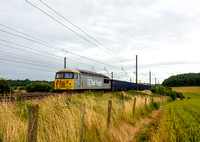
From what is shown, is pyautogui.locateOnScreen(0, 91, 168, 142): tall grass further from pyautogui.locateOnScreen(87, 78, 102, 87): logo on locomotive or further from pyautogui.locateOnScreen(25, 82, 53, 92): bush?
pyautogui.locateOnScreen(25, 82, 53, 92): bush

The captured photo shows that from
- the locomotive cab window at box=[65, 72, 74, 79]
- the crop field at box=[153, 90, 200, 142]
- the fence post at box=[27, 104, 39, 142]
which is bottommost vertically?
the crop field at box=[153, 90, 200, 142]

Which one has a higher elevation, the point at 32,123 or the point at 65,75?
the point at 65,75

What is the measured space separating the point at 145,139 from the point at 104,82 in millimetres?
19984

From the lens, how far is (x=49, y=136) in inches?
177

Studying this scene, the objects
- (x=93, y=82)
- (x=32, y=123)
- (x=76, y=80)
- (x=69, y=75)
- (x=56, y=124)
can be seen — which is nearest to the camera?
(x=32, y=123)

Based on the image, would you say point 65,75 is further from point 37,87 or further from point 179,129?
point 179,129

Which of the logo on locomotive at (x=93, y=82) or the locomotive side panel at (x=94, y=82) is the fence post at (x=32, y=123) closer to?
the locomotive side panel at (x=94, y=82)

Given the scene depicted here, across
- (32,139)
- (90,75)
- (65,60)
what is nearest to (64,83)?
(90,75)

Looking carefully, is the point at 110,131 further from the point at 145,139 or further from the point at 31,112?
the point at 31,112

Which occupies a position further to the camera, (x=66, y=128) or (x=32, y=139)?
(x=66, y=128)

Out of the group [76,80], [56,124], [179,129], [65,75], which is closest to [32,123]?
[56,124]

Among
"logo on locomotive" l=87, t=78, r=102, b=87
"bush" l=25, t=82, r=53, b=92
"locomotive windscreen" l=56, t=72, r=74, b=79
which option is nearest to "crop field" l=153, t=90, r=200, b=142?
"locomotive windscreen" l=56, t=72, r=74, b=79

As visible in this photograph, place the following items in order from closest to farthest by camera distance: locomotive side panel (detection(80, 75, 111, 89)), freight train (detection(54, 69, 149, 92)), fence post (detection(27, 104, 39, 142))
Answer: fence post (detection(27, 104, 39, 142))
freight train (detection(54, 69, 149, 92))
locomotive side panel (detection(80, 75, 111, 89))

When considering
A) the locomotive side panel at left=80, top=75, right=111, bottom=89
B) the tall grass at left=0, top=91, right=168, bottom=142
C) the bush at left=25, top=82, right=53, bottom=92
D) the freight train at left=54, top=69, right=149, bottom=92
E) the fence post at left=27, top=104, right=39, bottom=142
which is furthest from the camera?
the bush at left=25, top=82, right=53, bottom=92
